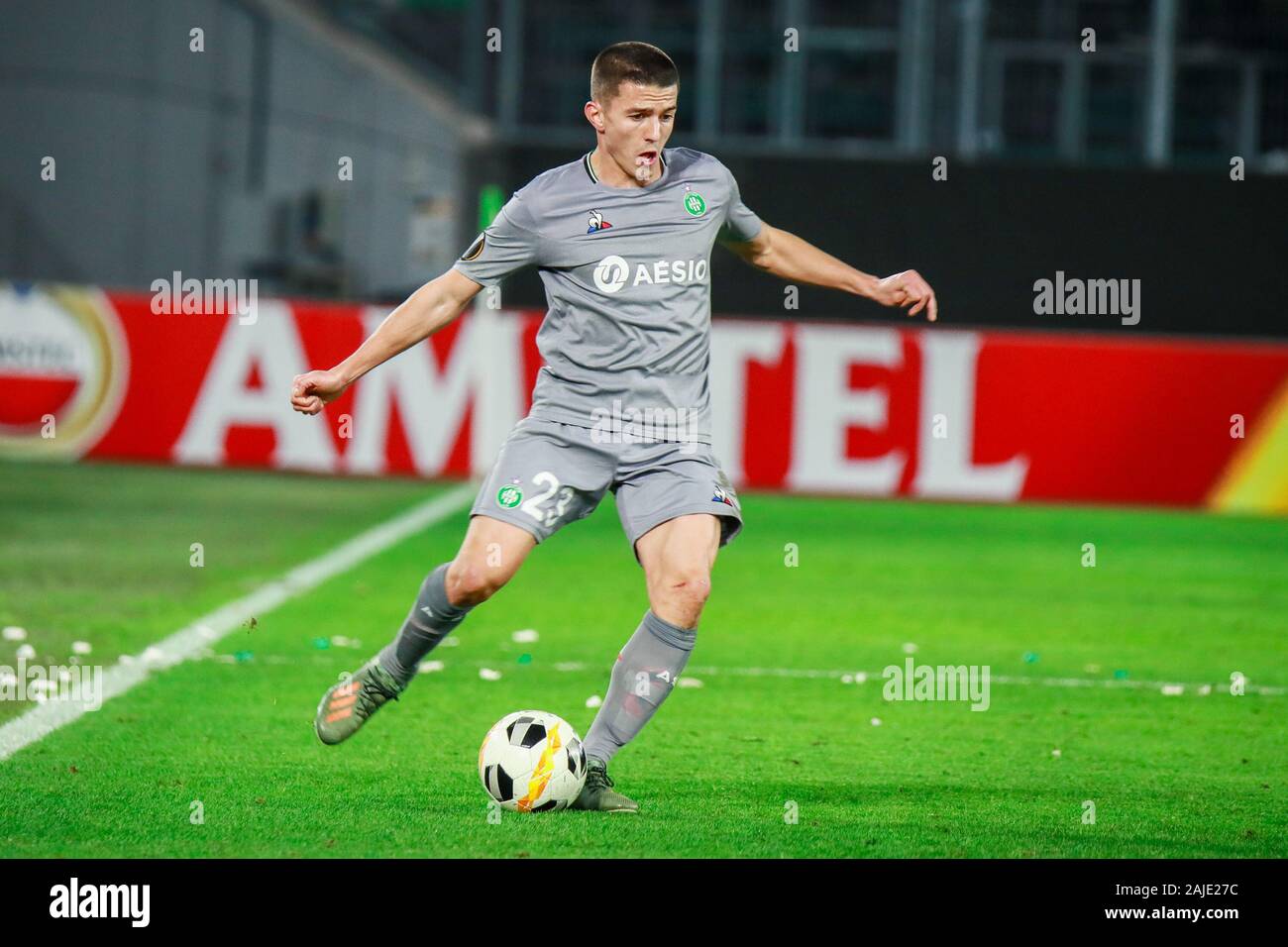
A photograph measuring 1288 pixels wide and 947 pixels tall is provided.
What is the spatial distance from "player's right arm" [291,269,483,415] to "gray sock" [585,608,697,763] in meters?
1.02

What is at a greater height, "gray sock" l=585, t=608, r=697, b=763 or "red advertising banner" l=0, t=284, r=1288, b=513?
"red advertising banner" l=0, t=284, r=1288, b=513

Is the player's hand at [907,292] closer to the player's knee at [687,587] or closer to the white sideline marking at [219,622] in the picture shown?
the player's knee at [687,587]

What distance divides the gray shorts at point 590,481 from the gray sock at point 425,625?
26 cm

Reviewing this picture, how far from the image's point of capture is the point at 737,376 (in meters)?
15.2

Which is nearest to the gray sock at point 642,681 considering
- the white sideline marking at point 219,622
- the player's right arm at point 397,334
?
the player's right arm at point 397,334

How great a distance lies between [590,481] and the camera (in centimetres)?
560

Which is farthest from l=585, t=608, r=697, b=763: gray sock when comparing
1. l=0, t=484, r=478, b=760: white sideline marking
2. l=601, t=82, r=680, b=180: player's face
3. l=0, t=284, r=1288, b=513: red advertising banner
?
l=0, t=284, r=1288, b=513: red advertising banner

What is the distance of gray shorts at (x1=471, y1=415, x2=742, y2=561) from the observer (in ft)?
18.1

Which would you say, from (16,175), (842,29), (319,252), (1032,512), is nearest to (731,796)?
(1032,512)

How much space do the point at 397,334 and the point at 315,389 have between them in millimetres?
294

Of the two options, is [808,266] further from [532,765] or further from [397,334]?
[532,765]

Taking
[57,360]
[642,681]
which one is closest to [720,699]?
[642,681]

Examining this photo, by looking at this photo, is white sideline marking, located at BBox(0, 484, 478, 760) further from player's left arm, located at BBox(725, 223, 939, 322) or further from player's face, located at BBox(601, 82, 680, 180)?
player's left arm, located at BBox(725, 223, 939, 322)
